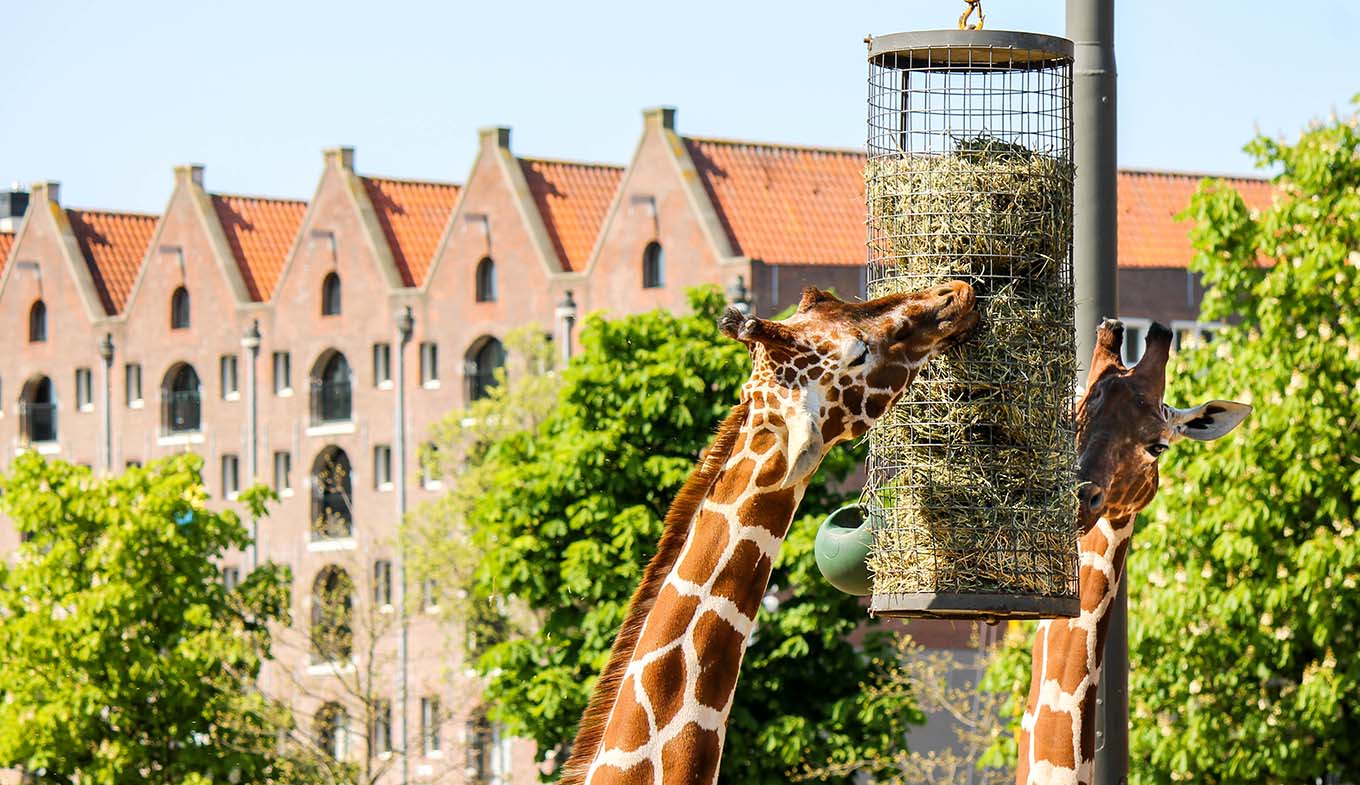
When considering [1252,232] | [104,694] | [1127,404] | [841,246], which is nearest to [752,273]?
[841,246]

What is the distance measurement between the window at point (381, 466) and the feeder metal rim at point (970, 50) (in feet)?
192

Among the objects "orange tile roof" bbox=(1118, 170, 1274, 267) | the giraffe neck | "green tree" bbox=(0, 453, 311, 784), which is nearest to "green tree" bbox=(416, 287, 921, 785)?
"green tree" bbox=(0, 453, 311, 784)

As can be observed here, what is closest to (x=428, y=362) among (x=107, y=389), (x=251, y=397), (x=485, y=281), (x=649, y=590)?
(x=485, y=281)

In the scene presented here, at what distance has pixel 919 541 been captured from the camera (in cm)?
986

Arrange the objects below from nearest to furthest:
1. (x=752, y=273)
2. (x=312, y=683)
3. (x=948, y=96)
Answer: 1. (x=948, y=96)
2. (x=752, y=273)
3. (x=312, y=683)

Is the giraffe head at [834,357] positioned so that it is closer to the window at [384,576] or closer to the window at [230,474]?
the window at [384,576]

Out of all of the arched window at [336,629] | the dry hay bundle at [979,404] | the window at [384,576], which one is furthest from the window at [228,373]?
the dry hay bundle at [979,404]

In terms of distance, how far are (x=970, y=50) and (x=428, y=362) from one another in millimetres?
57682

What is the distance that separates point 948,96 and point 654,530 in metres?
27.7

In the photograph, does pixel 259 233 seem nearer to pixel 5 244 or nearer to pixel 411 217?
pixel 411 217

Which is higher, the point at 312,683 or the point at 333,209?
the point at 333,209

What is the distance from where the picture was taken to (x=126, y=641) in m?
43.2

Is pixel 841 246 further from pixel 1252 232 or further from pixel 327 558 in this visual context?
pixel 1252 232

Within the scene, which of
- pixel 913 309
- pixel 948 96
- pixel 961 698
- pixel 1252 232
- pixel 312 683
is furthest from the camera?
pixel 312 683
